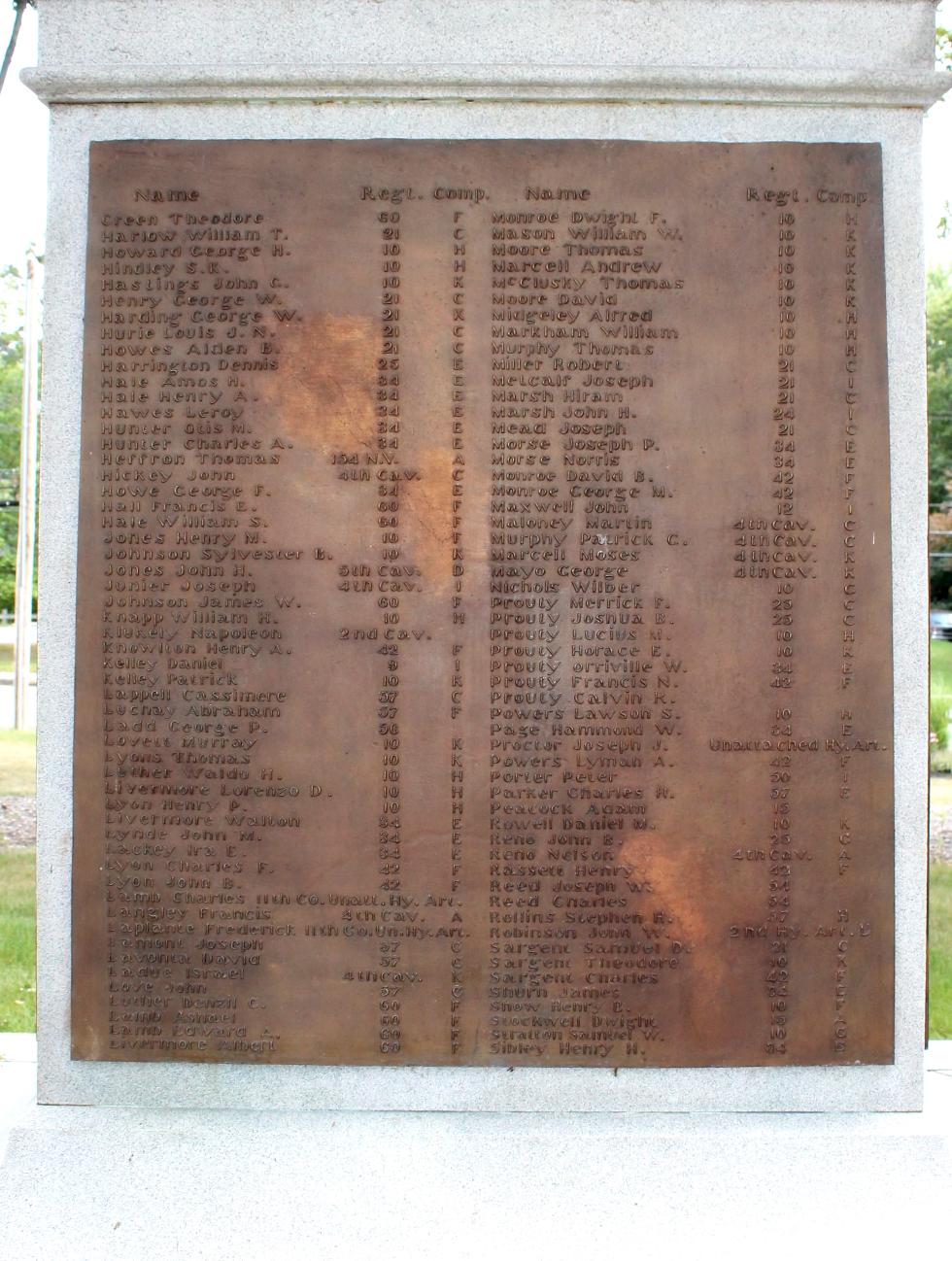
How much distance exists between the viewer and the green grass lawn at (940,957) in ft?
19.9

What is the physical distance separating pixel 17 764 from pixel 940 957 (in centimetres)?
1267

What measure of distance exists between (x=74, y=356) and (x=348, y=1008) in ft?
9.06

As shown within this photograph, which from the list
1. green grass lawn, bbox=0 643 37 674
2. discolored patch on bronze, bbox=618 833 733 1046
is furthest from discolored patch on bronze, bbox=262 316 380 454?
green grass lawn, bbox=0 643 37 674

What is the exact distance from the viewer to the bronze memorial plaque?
412 centimetres

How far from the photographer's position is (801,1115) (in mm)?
4160

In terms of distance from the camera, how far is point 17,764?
15.2 metres

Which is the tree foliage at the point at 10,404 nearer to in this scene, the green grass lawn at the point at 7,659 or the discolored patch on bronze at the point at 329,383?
the green grass lawn at the point at 7,659

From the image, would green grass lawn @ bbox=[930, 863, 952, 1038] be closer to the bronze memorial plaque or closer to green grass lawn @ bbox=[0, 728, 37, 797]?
the bronze memorial plaque

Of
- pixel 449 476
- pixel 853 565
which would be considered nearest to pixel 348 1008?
pixel 449 476

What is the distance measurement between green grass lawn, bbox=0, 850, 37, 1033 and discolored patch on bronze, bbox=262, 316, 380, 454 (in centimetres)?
327

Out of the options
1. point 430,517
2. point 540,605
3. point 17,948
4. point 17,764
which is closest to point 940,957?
point 540,605

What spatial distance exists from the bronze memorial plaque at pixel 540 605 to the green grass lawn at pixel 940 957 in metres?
2.30

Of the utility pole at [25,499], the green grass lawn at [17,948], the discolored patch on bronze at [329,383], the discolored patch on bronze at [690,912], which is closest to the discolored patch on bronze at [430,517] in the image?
the discolored patch on bronze at [329,383]

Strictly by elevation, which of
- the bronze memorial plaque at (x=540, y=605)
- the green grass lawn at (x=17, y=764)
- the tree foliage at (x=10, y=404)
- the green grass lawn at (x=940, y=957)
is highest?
the tree foliage at (x=10, y=404)
